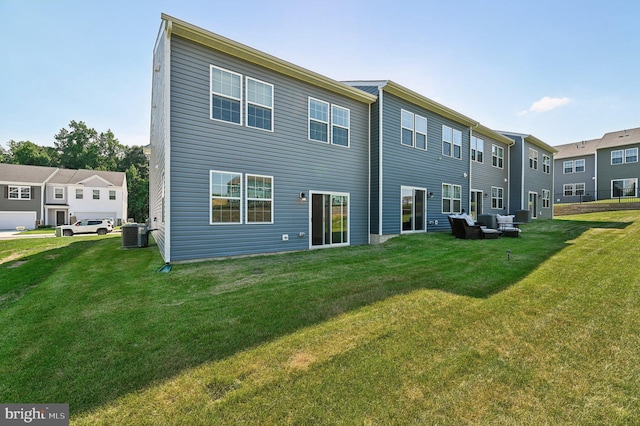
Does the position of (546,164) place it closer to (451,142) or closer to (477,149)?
(477,149)

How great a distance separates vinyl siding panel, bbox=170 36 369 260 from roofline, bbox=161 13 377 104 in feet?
0.55

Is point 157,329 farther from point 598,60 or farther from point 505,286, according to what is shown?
point 598,60

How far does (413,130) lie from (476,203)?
711 cm

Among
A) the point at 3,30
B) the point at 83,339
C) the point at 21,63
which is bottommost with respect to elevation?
the point at 83,339

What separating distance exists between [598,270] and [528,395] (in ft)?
16.9

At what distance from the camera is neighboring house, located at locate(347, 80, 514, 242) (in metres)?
11.1

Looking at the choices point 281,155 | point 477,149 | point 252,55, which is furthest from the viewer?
point 477,149

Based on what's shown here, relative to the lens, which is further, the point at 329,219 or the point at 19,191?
the point at 19,191

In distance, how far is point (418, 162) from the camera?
491 inches

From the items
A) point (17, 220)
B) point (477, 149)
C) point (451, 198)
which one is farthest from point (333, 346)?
point (17, 220)

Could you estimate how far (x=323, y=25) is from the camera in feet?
29.3

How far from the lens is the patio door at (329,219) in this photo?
9.83m

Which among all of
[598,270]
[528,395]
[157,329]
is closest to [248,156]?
[157,329]

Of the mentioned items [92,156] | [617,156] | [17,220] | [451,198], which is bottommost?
[17,220]
